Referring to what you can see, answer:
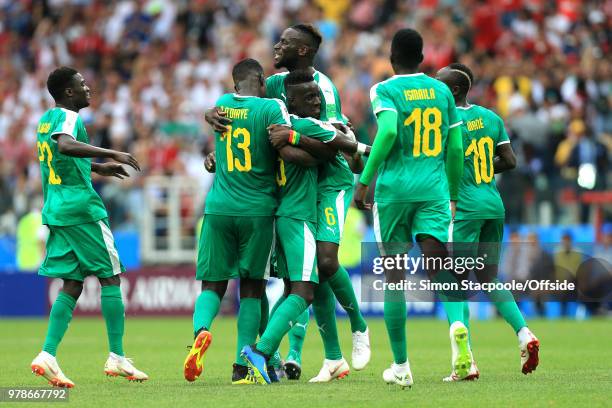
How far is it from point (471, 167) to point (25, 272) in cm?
1356

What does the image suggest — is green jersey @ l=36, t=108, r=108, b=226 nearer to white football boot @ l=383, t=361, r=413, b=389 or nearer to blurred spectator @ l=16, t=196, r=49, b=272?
white football boot @ l=383, t=361, r=413, b=389

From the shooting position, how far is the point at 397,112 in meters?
9.98

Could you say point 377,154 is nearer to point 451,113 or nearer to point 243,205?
point 451,113

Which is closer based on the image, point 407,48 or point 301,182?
point 407,48

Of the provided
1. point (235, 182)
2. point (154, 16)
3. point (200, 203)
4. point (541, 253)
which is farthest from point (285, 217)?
point (154, 16)

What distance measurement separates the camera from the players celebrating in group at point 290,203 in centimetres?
1001

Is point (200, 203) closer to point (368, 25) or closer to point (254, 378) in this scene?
point (368, 25)

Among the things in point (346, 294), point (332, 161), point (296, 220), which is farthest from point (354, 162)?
point (346, 294)

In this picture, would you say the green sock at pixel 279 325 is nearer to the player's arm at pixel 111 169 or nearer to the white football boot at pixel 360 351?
the white football boot at pixel 360 351

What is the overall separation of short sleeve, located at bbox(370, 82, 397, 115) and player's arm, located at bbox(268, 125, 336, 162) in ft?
1.77

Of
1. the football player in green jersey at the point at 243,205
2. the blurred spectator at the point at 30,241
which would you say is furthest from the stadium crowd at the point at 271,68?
the football player in green jersey at the point at 243,205

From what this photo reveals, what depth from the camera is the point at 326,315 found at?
35.8 feet

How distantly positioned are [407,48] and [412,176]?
3.33 feet

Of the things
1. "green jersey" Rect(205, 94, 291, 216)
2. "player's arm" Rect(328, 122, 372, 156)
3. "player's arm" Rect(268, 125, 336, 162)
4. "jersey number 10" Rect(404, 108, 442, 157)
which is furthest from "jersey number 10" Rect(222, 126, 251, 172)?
"jersey number 10" Rect(404, 108, 442, 157)
